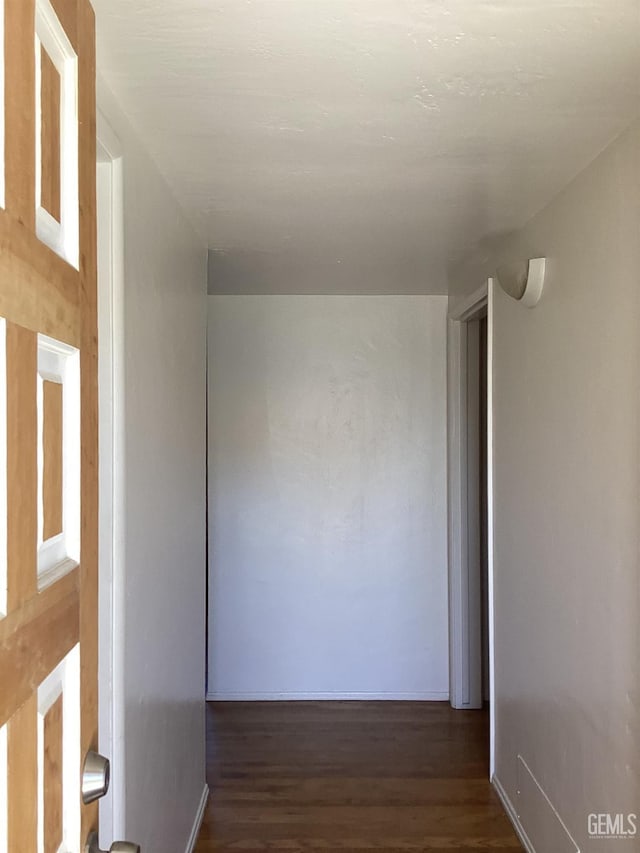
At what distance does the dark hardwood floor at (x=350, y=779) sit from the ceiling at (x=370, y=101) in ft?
7.21

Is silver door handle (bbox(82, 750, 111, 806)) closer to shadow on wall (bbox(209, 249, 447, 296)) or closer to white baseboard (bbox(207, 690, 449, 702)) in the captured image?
shadow on wall (bbox(209, 249, 447, 296))

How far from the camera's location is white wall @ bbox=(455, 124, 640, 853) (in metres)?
→ 1.55

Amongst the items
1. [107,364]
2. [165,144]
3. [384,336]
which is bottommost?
Result: [107,364]

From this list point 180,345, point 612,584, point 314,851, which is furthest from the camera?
point 314,851

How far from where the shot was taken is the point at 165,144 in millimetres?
1621

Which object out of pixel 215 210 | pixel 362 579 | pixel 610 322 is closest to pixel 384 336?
pixel 362 579

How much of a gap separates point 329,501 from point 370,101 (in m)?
2.44

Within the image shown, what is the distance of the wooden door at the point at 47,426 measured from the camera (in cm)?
65

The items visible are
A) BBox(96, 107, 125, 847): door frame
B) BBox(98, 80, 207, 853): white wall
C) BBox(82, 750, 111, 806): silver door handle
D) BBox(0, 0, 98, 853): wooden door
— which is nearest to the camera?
BBox(0, 0, 98, 853): wooden door

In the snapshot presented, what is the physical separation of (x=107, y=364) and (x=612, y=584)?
1306 millimetres

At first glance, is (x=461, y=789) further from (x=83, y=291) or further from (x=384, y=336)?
(x=83, y=291)

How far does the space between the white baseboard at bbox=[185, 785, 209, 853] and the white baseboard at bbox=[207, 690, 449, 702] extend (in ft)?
2.87

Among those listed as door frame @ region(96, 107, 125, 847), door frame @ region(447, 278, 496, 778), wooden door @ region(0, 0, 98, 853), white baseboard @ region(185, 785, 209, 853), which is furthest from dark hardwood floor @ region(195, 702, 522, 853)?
wooden door @ region(0, 0, 98, 853)

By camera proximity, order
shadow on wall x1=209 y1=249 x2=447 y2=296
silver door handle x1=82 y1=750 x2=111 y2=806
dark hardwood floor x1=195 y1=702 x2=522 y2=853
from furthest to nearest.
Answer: shadow on wall x1=209 y1=249 x2=447 y2=296 < dark hardwood floor x1=195 y1=702 x2=522 y2=853 < silver door handle x1=82 y1=750 x2=111 y2=806
